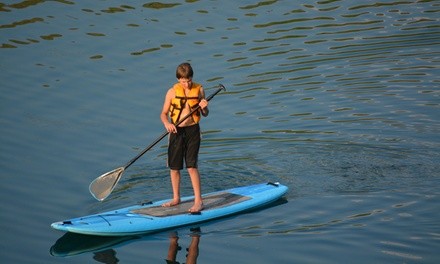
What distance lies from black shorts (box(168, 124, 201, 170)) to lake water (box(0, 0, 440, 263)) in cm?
83

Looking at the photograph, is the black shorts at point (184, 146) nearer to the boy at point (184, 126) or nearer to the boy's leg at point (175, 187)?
the boy at point (184, 126)

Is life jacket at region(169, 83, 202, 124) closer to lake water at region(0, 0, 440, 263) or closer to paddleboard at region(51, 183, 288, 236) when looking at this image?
paddleboard at region(51, 183, 288, 236)

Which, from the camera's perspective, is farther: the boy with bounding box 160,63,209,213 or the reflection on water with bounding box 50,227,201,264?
the boy with bounding box 160,63,209,213

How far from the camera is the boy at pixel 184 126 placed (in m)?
11.6

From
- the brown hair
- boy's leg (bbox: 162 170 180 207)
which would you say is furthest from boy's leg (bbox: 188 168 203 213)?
the brown hair

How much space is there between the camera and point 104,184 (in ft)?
40.0

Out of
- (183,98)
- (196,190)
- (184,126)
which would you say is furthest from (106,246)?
(183,98)

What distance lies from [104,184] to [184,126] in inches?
52.7

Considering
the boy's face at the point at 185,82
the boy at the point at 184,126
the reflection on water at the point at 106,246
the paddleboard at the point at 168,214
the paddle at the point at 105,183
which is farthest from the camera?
the paddle at the point at 105,183

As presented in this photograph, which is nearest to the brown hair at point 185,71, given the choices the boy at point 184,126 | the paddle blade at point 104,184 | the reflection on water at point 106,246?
the boy at point 184,126

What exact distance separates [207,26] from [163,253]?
840cm

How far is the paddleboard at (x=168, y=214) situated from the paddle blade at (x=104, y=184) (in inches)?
16.6

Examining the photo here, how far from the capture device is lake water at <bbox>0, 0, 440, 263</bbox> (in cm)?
1134

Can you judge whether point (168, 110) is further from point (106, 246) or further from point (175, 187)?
point (106, 246)
